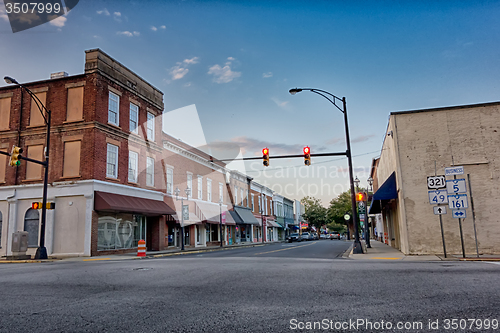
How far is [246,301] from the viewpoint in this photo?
20.3 feet

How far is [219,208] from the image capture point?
147 ft

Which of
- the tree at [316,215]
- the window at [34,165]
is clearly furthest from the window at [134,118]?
the tree at [316,215]

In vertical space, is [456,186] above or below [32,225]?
above

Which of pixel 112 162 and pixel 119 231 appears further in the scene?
pixel 119 231

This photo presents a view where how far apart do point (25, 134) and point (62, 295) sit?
23.5 meters

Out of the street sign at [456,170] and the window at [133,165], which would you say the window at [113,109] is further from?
the street sign at [456,170]

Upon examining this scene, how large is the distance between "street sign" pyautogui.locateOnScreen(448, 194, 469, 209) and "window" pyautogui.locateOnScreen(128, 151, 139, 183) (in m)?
21.4

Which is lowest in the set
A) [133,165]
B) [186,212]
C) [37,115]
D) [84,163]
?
[186,212]

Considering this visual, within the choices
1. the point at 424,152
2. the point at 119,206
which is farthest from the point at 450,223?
the point at 119,206

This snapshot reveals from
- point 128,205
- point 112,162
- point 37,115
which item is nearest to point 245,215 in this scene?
point 128,205

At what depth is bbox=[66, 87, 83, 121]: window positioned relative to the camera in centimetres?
2586

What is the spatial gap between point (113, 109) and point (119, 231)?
852 cm

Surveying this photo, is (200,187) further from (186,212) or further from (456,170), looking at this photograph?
(456,170)

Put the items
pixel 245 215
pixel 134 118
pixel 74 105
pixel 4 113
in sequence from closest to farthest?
pixel 74 105, pixel 4 113, pixel 134 118, pixel 245 215
